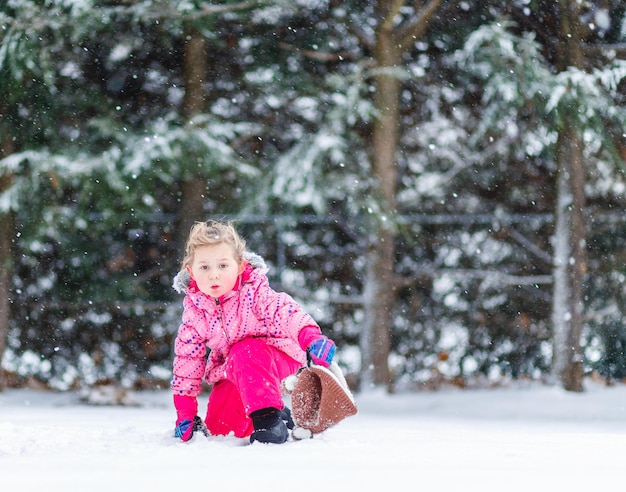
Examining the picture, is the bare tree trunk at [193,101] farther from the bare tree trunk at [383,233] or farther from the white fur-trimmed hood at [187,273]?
the white fur-trimmed hood at [187,273]

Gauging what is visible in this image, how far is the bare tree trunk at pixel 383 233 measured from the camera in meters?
5.60

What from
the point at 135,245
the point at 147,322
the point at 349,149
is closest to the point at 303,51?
the point at 349,149

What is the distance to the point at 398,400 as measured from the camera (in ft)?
17.8

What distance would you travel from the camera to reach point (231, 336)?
3.02 meters

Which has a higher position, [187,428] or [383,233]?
[383,233]

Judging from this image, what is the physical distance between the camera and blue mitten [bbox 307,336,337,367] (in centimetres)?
277

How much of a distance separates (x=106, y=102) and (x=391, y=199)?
212cm

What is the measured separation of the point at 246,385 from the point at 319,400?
0.35m

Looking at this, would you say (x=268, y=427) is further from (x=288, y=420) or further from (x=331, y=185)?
(x=331, y=185)

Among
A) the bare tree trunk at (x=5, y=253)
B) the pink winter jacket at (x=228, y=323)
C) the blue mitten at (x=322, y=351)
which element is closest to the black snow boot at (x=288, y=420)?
the pink winter jacket at (x=228, y=323)

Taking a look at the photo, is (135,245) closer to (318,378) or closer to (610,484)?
(318,378)

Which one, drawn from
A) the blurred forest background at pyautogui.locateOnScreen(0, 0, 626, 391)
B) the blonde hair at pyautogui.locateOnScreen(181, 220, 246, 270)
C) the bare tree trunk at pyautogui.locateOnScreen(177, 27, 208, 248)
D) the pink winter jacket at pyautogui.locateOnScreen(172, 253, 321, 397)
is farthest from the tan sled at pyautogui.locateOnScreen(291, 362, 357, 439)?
the bare tree trunk at pyautogui.locateOnScreen(177, 27, 208, 248)

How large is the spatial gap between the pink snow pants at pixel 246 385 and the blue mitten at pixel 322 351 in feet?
0.67

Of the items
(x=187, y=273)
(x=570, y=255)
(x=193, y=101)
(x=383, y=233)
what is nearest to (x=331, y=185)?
(x=383, y=233)
